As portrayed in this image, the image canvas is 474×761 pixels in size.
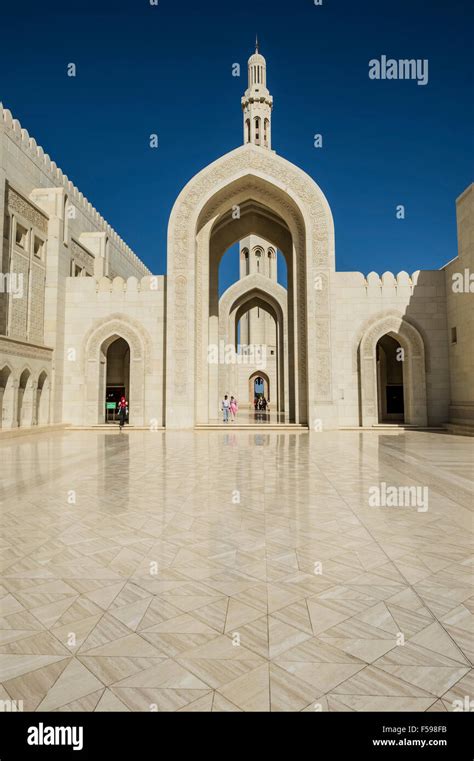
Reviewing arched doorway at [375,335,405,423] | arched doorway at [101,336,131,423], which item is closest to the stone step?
arched doorway at [375,335,405,423]

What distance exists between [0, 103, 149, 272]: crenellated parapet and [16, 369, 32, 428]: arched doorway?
7962 millimetres

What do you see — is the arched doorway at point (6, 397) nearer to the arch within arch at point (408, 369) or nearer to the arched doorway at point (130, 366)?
the arched doorway at point (130, 366)

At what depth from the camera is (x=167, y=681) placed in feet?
6.00

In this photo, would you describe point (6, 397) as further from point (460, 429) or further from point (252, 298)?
point (252, 298)

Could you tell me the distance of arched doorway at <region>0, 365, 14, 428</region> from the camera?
12891 mm

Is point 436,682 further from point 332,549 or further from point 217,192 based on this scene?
point 217,192

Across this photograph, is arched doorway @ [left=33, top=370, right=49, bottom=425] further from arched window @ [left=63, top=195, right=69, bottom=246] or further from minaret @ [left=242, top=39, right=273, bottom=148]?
minaret @ [left=242, top=39, right=273, bottom=148]

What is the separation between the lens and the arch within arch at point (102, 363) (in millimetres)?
16047

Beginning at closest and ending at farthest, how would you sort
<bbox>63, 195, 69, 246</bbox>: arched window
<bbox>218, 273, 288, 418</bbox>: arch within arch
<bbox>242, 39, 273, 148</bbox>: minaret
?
<bbox>63, 195, 69, 246</bbox>: arched window
<bbox>218, 273, 288, 418</bbox>: arch within arch
<bbox>242, 39, 273, 148</bbox>: minaret

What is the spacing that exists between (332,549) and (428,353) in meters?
13.7

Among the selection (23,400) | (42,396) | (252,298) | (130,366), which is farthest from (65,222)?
(252,298)

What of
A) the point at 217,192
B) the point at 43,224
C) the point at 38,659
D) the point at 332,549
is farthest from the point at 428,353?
the point at 38,659

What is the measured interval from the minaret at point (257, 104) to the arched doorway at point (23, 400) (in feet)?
72.6
